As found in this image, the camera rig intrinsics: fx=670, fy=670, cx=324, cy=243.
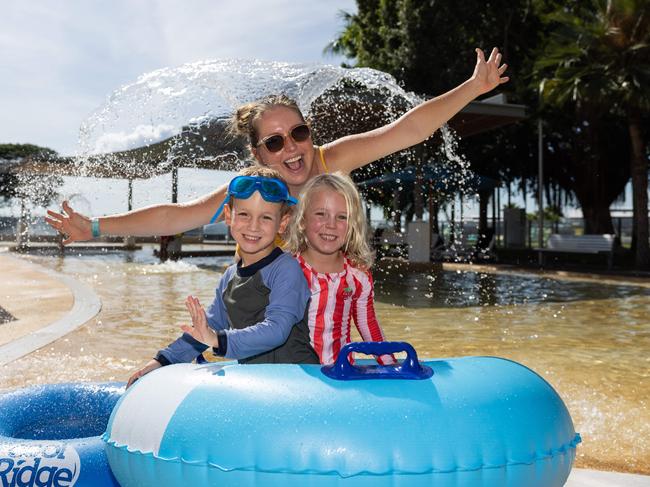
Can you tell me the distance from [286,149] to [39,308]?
20.7 feet

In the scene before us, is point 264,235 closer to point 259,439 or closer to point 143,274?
point 259,439

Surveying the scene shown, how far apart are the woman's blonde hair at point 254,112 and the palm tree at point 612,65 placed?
1589cm

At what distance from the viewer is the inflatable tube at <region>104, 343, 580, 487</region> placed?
6.46ft

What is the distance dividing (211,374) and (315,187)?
39.4 inches

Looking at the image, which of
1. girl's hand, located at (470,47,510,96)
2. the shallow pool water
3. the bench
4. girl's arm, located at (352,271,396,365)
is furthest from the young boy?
the bench

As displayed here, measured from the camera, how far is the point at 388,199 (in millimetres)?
30266

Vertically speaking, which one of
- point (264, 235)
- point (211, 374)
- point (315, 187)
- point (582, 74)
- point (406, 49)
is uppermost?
point (406, 49)

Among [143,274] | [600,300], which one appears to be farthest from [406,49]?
[600,300]

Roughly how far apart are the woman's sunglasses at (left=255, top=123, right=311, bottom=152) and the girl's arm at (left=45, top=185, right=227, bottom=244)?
0.31 m

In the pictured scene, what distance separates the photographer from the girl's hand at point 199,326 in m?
2.28

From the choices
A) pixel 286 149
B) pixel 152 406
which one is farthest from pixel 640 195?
pixel 152 406

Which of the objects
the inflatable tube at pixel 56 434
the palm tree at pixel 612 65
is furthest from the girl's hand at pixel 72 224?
the palm tree at pixel 612 65

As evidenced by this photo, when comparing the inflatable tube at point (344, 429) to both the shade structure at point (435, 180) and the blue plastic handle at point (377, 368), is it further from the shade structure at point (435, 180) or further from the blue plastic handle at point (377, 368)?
the shade structure at point (435, 180)

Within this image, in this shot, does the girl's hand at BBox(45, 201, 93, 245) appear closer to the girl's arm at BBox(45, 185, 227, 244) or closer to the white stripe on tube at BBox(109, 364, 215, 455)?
the girl's arm at BBox(45, 185, 227, 244)
